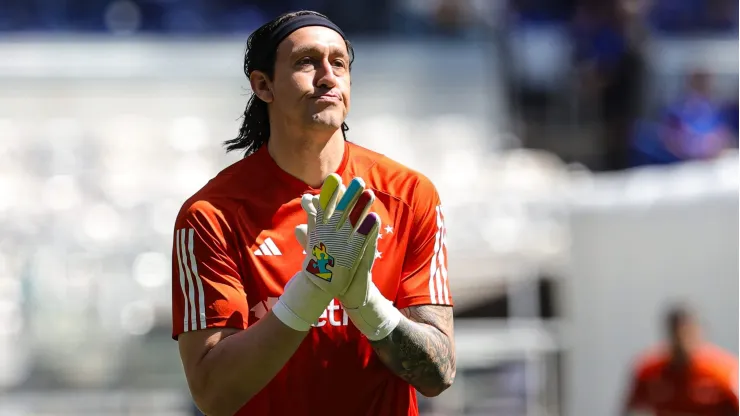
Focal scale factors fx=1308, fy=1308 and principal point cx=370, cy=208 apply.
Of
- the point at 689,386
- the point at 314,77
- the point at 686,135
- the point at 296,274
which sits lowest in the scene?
the point at 689,386

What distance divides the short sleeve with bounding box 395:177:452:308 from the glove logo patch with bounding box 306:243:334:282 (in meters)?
0.44

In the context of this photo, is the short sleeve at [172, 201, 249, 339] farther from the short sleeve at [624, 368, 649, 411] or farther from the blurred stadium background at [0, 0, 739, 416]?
the short sleeve at [624, 368, 649, 411]

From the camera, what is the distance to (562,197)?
9.41 metres

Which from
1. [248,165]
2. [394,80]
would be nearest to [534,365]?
[394,80]

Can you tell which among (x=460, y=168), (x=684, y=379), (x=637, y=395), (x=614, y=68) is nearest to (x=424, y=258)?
(x=684, y=379)

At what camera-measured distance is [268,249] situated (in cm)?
325

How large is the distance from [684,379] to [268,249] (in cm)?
576

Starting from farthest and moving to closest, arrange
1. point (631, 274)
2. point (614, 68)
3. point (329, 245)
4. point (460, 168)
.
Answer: point (614, 68)
point (460, 168)
point (631, 274)
point (329, 245)

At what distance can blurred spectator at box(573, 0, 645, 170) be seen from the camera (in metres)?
12.4

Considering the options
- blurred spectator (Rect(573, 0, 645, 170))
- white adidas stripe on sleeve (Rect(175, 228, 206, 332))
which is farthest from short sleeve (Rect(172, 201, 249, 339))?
blurred spectator (Rect(573, 0, 645, 170))

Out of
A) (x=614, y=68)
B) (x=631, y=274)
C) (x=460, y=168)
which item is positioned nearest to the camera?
(x=631, y=274)

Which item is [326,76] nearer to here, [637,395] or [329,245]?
[329,245]

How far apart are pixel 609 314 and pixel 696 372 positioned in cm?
125

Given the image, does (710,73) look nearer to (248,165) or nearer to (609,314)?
(609,314)
